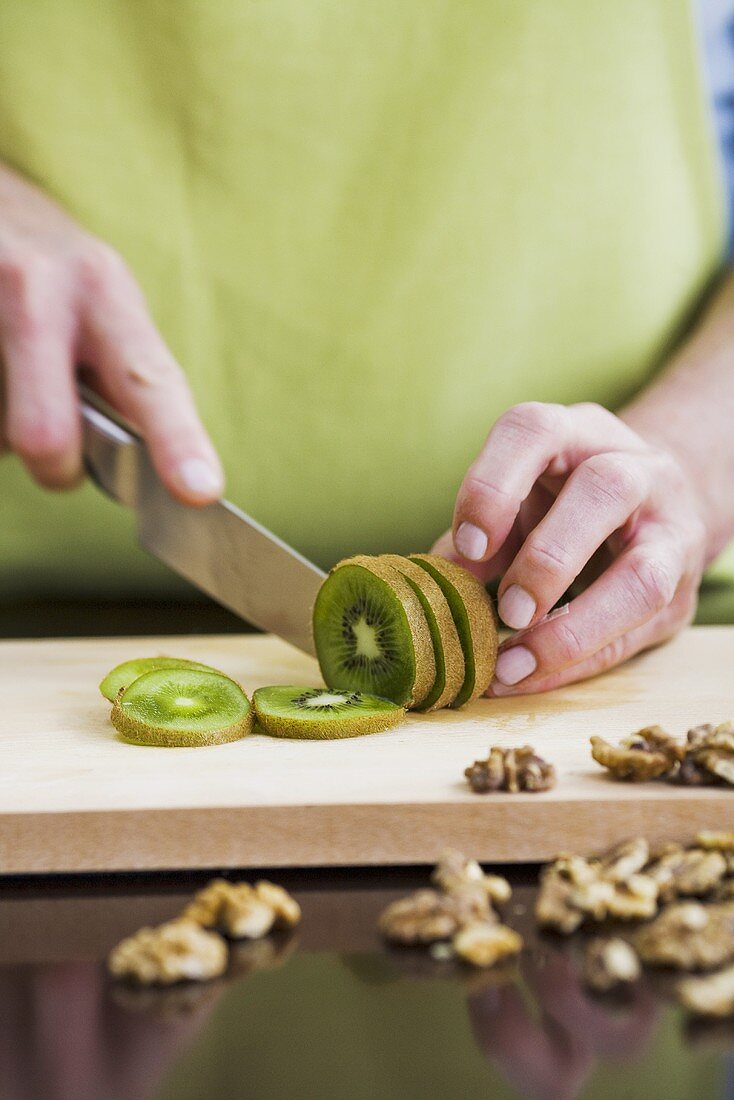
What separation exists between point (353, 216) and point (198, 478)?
0.90 m

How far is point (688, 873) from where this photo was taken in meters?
1.16

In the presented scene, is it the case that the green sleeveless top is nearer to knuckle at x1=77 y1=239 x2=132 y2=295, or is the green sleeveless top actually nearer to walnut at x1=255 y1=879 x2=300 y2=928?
knuckle at x1=77 y1=239 x2=132 y2=295

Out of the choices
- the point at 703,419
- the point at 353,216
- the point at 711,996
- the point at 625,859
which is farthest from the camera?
the point at 353,216

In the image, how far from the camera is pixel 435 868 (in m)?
1.29

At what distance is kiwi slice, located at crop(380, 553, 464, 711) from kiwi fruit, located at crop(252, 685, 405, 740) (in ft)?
0.20

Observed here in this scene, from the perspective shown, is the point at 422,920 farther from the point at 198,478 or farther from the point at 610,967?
the point at 198,478

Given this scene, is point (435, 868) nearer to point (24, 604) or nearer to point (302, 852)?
point (302, 852)

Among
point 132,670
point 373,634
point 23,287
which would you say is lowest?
point 132,670

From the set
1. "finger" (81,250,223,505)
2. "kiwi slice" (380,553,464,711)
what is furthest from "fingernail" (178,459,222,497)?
"kiwi slice" (380,553,464,711)

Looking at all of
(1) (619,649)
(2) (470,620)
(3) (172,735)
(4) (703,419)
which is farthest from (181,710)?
(4) (703,419)

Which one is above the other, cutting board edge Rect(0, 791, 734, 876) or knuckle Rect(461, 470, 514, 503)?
knuckle Rect(461, 470, 514, 503)

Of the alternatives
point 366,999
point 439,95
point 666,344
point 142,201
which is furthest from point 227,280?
point 366,999

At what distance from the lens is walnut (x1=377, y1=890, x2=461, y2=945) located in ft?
3.48

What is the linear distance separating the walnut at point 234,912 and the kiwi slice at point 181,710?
16.3 inches
